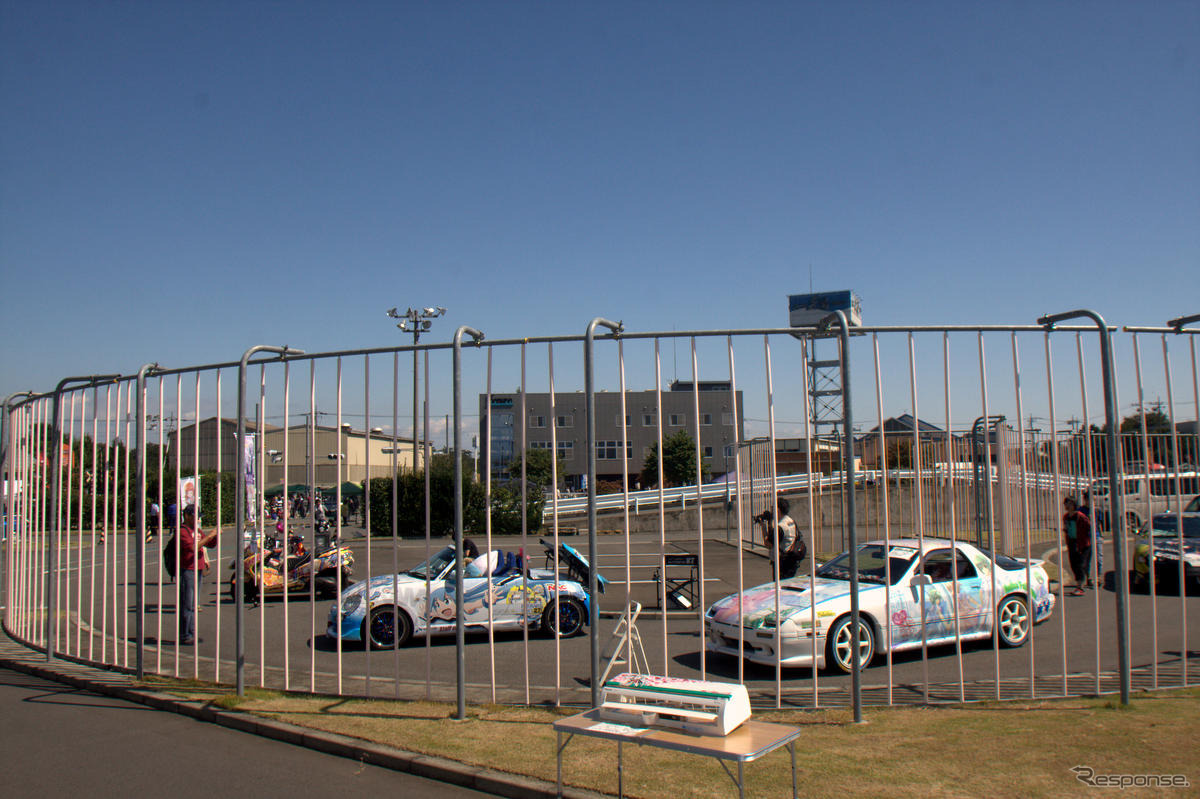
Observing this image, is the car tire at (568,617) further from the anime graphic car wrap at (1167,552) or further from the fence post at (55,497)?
the anime graphic car wrap at (1167,552)

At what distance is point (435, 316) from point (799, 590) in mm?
26725

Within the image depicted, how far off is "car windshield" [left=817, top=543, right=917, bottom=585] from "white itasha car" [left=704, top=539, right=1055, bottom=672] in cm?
1

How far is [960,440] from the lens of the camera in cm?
1809

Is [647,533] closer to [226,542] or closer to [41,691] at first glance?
[226,542]

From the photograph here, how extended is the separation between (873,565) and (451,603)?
545 cm

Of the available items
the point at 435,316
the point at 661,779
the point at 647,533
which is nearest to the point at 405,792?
the point at 661,779

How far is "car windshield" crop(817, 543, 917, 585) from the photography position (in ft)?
31.2

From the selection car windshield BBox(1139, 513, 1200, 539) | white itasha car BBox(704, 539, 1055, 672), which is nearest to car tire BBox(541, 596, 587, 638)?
white itasha car BBox(704, 539, 1055, 672)

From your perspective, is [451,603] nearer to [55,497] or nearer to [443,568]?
[443,568]

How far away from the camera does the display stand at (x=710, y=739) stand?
3922mm

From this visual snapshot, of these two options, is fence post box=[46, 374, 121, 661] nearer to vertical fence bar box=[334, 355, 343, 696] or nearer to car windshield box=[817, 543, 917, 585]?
vertical fence bar box=[334, 355, 343, 696]

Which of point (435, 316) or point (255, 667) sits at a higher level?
point (435, 316)

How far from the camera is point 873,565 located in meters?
10.1

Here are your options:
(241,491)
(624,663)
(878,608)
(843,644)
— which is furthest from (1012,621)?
(241,491)
